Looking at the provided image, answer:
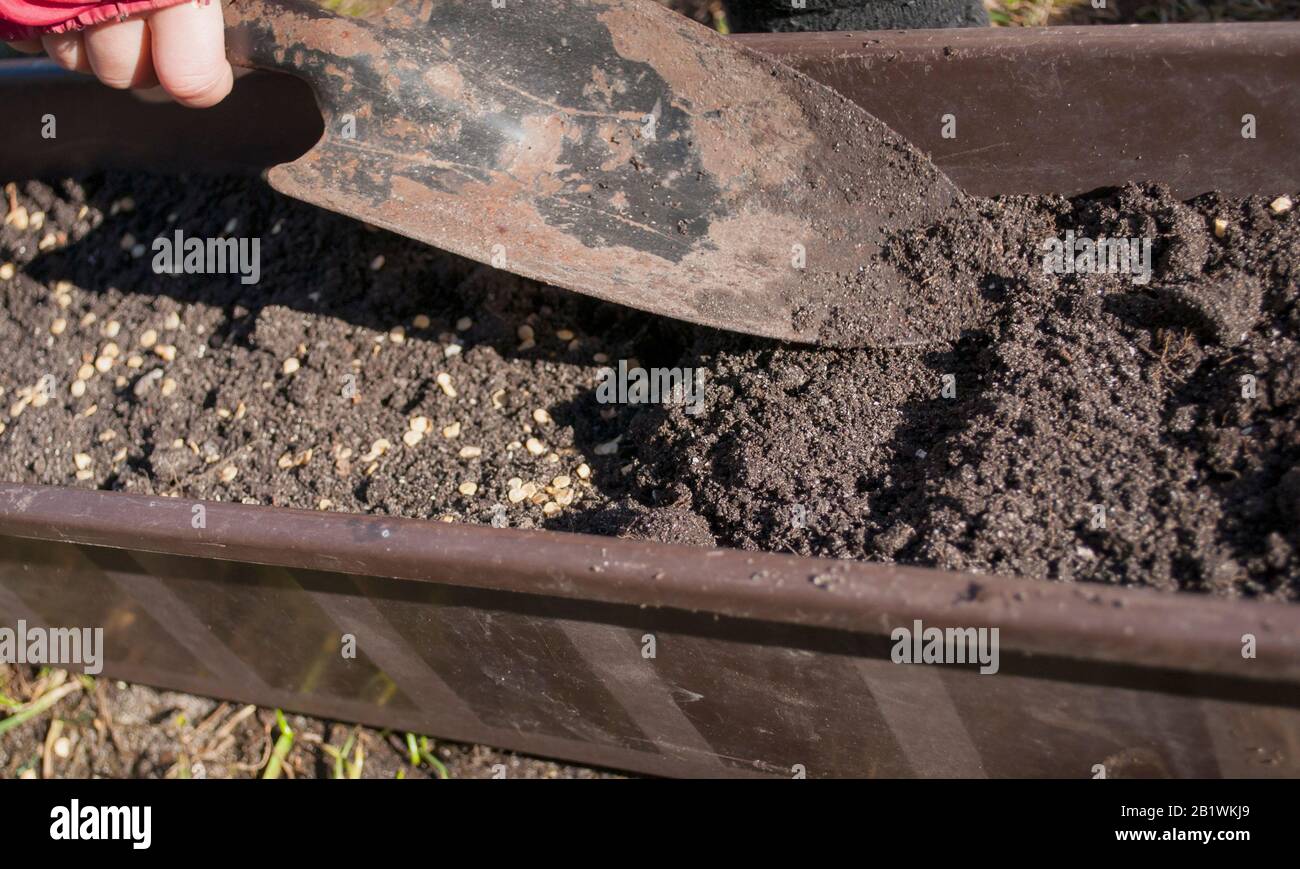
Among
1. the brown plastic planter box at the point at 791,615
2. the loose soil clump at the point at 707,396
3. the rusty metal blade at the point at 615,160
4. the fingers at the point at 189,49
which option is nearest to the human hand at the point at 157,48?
the fingers at the point at 189,49

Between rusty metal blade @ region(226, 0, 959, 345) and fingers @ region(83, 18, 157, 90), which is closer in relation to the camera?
fingers @ region(83, 18, 157, 90)

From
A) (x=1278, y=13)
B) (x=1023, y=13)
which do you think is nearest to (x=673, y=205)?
(x=1023, y=13)

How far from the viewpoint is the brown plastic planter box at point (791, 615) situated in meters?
0.99

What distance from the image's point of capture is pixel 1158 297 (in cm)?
145

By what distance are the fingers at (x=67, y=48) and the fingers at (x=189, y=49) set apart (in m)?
0.10

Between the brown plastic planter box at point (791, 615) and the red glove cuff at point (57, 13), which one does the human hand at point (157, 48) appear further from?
the brown plastic planter box at point (791, 615)

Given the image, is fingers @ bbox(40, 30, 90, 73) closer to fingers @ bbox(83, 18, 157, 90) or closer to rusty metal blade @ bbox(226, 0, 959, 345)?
fingers @ bbox(83, 18, 157, 90)

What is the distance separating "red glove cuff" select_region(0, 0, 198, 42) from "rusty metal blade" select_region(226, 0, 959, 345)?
29 centimetres

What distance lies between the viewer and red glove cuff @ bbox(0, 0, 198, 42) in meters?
1.31

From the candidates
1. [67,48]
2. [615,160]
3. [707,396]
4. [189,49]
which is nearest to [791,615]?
[707,396]

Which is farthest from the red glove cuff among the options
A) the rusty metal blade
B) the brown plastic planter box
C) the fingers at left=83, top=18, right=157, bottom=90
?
the brown plastic planter box

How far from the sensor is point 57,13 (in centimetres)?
133

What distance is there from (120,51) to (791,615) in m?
1.20

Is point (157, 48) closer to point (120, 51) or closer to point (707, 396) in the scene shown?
point (120, 51)
